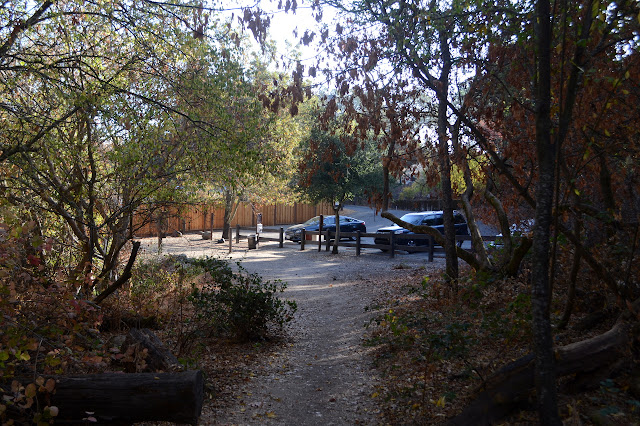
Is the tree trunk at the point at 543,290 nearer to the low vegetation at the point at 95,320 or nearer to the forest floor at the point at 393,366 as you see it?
the forest floor at the point at 393,366

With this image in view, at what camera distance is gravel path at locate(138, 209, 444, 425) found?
5129mm

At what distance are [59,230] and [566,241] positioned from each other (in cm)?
827

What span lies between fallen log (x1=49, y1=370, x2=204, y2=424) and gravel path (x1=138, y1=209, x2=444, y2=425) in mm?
944

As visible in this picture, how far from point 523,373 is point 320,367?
344 centimetres

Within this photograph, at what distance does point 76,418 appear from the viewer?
3.93 metres

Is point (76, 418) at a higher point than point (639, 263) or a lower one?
lower

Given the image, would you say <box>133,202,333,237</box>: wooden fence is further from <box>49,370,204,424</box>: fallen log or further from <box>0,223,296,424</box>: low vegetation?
<box>49,370,204,424</box>: fallen log

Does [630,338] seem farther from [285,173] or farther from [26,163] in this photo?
[285,173]

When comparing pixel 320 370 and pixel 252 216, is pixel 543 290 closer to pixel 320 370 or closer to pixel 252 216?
pixel 320 370

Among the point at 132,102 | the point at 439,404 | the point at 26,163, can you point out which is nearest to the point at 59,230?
the point at 26,163

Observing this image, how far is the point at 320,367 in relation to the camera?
6.88m

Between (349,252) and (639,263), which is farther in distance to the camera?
(349,252)

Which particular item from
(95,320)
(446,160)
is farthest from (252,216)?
(95,320)

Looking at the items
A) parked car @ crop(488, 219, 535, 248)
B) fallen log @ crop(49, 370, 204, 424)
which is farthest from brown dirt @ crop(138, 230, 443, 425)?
parked car @ crop(488, 219, 535, 248)
